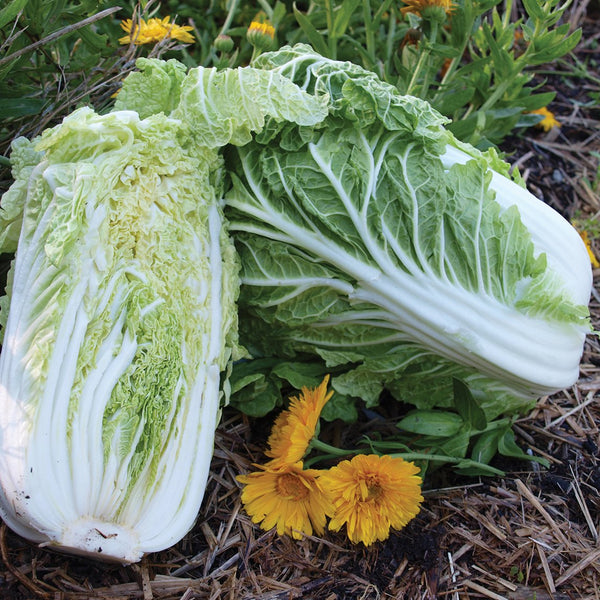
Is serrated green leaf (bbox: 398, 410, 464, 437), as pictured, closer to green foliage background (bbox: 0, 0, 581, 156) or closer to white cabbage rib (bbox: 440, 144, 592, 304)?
white cabbage rib (bbox: 440, 144, 592, 304)

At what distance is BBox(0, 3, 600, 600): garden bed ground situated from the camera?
83.0 inches

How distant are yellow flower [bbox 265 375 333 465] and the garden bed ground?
225mm

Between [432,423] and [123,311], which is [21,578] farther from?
[432,423]

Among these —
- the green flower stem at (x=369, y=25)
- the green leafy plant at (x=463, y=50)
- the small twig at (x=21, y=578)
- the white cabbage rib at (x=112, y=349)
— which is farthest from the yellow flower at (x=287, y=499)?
the green flower stem at (x=369, y=25)

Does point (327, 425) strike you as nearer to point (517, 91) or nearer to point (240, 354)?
point (240, 354)

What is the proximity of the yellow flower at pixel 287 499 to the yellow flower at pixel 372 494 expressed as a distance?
61 mm

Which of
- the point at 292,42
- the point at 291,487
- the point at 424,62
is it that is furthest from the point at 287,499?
the point at 292,42

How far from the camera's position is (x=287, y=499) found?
2389 millimetres

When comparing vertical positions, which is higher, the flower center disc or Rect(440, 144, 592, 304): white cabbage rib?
Rect(440, 144, 592, 304): white cabbage rib

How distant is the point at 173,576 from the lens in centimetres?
220

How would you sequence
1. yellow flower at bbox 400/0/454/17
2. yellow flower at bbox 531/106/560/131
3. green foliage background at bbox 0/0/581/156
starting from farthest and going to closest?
yellow flower at bbox 531/106/560/131 → yellow flower at bbox 400/0/454/17 → green foliage background at bbox 0/0/581/156

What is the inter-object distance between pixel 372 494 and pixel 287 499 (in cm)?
31

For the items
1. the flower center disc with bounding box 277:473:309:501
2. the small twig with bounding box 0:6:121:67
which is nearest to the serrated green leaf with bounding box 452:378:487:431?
the flower center disc with bounding box 277:473:309:501

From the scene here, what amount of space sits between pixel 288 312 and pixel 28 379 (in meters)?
0.99
